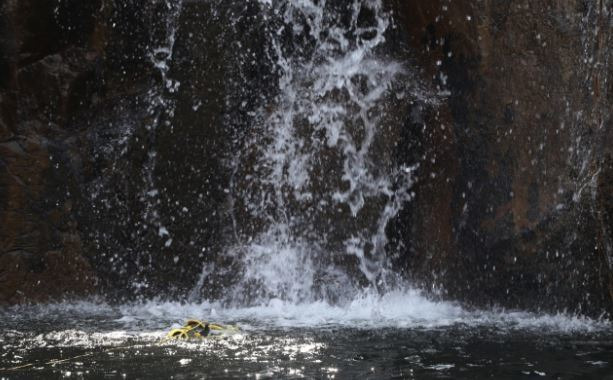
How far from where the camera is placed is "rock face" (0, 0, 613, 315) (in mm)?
6535

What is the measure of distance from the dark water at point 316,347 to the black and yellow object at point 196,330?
0.12m

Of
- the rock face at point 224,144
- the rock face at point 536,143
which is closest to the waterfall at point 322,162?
the rock face at point 224,144

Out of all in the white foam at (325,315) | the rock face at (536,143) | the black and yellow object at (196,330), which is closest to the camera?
the black and yellow object at (196,330)

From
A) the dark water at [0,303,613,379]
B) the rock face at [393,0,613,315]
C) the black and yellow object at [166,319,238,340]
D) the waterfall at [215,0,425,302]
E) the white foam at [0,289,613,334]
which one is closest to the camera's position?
the dark water at [0,303,613,379]

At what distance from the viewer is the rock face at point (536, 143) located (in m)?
6.49

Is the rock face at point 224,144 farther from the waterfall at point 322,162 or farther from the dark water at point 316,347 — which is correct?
the dark water at point 316,347

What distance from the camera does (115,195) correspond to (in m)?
7.13

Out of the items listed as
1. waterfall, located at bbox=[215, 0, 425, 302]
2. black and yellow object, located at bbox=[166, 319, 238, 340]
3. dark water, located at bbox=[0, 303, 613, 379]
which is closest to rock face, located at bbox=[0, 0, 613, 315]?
waterfall, located at bbox=[215, 0, 425, 302]

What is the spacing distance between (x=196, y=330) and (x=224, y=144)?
2256 mm

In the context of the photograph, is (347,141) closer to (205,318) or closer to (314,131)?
(314,131)

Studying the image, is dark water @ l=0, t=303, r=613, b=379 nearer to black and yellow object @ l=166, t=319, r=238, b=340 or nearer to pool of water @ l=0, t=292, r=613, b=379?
pool of water @ l=0, t=292, r=613, b=379

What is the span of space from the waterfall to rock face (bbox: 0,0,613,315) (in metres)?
0.17

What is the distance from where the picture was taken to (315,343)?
4980mm

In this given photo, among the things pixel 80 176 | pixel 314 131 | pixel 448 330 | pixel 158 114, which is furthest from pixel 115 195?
pixel 448 330
